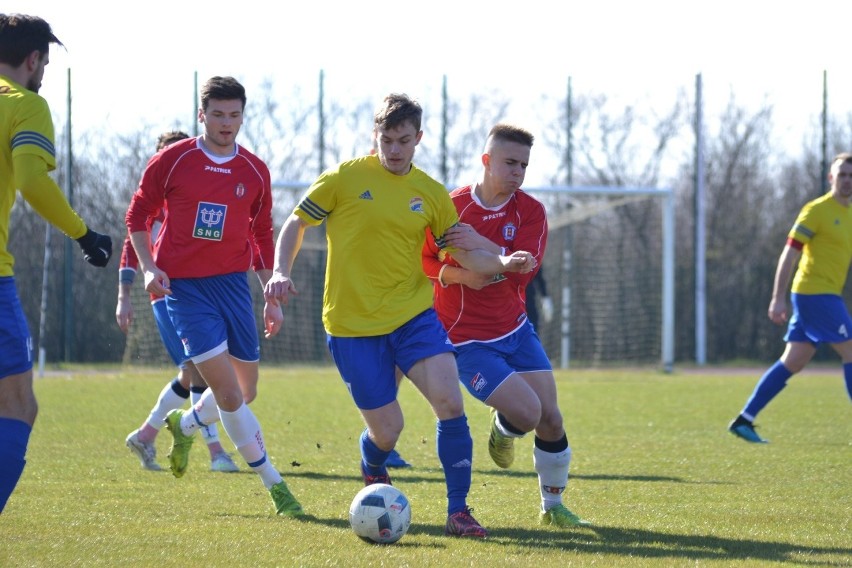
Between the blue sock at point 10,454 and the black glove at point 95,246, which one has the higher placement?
the black glove at point 95,246

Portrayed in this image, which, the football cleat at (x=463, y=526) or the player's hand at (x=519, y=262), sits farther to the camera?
the player's hand at (x=519, y=262)

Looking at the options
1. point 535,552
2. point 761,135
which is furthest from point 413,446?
point 761,135

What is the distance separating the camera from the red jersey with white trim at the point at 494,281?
588 cm

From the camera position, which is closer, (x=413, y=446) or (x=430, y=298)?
(x=430, y=298)

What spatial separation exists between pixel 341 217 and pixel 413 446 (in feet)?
13.8

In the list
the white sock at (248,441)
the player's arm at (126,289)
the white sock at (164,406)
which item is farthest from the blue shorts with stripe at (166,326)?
the white sock at (164,406)

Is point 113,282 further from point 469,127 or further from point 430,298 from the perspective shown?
point 430,298

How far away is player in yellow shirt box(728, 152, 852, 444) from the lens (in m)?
9.46

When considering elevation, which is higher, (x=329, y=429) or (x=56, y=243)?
(x=56, y=243)

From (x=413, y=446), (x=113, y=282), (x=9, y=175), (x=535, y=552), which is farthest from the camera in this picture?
(x=113, y=282)

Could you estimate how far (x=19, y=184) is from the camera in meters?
4.25

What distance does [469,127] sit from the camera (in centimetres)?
2242

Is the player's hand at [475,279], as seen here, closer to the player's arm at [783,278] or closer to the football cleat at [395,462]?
the football cleat at [395,462]

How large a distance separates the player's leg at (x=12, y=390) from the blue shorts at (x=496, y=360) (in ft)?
6.96
